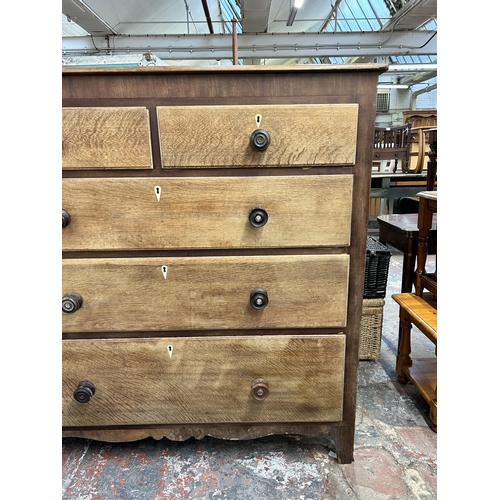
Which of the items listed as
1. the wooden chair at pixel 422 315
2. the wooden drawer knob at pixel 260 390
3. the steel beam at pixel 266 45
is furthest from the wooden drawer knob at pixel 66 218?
the steel beam at pixel 266 45

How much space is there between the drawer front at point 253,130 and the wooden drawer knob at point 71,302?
0.45 metres

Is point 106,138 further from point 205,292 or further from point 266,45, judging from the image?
point 266,45

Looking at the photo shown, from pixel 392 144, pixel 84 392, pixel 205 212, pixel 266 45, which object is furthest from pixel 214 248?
pixel 266 45

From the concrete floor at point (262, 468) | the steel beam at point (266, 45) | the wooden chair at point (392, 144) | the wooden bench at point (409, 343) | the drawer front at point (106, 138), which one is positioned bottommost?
the concrete floor at point (262, 468)

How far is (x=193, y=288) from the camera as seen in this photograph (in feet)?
3.19

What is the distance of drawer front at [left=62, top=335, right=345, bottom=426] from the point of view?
1017 mm

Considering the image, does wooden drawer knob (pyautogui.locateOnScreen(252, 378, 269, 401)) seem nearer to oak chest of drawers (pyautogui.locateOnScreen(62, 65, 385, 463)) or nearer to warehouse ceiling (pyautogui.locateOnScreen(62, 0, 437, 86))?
oak chest of drawers (pyautogui.locateOnScreen(62, 65, 385, 463))

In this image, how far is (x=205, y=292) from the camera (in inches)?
38.5

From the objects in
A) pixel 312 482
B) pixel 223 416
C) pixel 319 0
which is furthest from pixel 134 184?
pixel 319 0

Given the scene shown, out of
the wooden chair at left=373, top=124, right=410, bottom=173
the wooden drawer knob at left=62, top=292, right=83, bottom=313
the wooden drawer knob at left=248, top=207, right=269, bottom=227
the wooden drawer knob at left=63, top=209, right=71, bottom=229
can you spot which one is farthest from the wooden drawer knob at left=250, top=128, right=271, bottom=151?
the wooden chair at left=373, top=124, right=410, bottom=173

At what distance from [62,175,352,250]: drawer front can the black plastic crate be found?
2.57ft

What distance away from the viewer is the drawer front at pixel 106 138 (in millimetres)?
869

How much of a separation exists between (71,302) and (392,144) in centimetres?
392

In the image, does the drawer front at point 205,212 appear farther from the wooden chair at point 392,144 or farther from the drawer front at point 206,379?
the wooden chair at point 392,144
